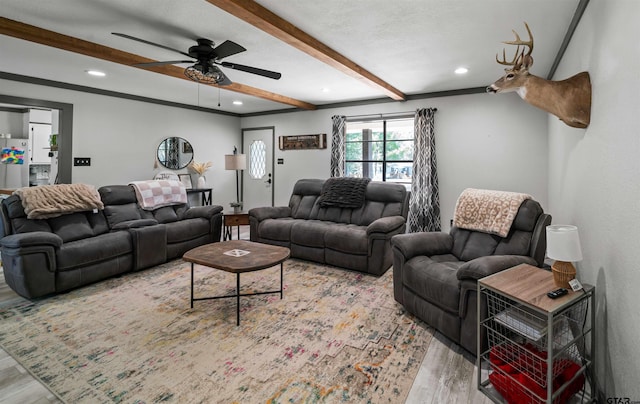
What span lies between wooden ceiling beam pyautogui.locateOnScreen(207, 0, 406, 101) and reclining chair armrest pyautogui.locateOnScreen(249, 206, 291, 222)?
7.03 ft

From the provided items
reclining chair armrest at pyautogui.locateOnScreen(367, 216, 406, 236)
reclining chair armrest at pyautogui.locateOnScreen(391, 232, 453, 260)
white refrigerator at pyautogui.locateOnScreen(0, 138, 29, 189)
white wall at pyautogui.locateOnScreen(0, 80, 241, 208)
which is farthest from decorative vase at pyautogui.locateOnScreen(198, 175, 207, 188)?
reclining chair armrest at pyautogui.locateOnScreen(391, 232, 453, 260)

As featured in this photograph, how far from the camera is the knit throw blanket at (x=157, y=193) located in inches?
167

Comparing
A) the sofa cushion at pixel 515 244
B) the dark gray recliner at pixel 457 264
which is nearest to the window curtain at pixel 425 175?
the dark gray recliner at pixel 457 264

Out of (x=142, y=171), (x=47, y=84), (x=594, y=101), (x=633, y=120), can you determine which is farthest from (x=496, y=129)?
(x=47, y=84)

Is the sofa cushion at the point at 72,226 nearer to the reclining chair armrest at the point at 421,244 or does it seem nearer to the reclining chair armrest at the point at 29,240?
the reclining chair armrest at the point at 29,240

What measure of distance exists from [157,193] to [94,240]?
1.19 m

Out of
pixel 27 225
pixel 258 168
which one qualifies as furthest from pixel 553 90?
pixel 258 168

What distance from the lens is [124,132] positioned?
5.27 meters

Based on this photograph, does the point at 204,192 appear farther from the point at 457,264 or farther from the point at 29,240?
the point at 457,264

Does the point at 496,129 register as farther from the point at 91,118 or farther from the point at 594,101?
the point at 91,118

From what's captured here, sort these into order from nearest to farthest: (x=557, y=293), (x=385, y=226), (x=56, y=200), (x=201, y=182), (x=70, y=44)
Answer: (x=557, y=293)
(x=70, y=44)
(x=56, y=200)
(x=385, y=226)
(x=201, y=182)

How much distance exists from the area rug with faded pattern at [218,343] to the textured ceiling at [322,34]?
2409 mm

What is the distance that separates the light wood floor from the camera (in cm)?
170

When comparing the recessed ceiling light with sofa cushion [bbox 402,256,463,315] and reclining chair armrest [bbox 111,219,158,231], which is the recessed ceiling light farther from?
sofa cushion [bbox 402,256,463,315]
